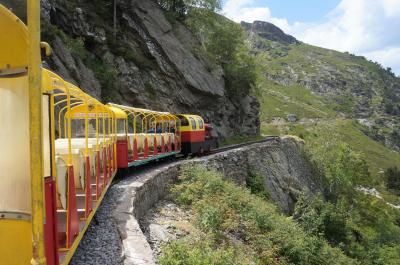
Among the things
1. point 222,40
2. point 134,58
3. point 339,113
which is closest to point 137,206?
point 134,58

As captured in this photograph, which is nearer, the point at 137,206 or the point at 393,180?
the point at 137,206

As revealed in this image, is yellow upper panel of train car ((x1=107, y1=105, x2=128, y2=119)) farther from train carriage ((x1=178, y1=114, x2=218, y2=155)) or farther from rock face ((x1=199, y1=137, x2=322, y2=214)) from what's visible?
train carriage ((x1=178, y1=114, x2=218, y2=155))

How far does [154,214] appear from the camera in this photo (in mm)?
11203

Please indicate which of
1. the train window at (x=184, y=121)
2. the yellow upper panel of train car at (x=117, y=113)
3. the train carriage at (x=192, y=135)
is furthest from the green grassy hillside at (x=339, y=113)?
the yellow upper panel of train car at (x=117, y=113)

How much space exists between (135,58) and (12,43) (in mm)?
28862

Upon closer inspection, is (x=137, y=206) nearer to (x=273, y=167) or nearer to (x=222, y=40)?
(x=273, y=167)

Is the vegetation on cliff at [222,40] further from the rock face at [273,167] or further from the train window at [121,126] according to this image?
the train window at [121,126]

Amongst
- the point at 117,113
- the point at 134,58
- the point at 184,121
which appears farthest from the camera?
the point at 134,58

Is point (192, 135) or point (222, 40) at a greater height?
point (222, 40)

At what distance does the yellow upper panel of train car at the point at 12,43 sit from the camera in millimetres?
3455

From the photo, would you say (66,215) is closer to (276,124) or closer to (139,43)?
(139,43)

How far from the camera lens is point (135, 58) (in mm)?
31750

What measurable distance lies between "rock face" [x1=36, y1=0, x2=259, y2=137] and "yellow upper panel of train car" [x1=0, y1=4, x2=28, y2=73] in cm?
1729

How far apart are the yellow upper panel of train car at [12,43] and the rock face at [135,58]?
1729cm
